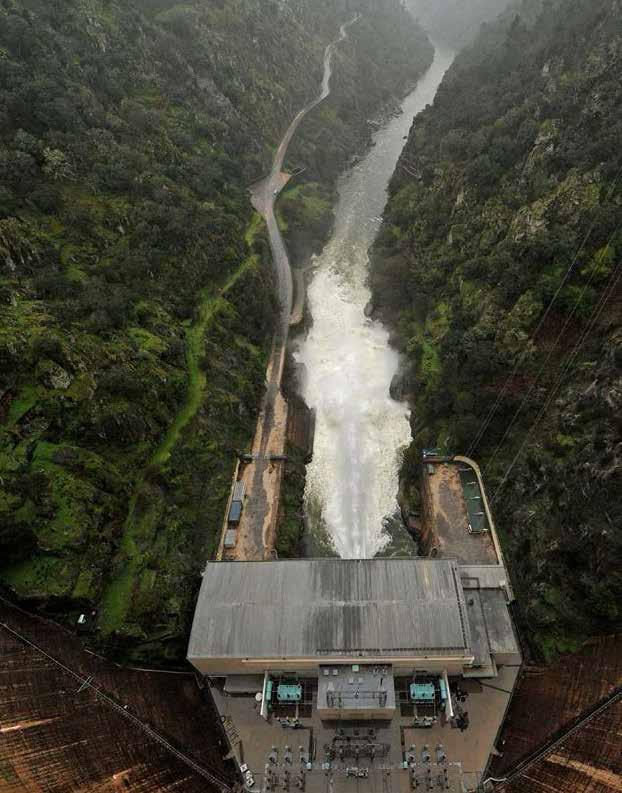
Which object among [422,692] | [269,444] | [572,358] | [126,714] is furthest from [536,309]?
[126,714]

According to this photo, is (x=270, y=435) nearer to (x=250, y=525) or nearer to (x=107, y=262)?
(x=250, y=525)

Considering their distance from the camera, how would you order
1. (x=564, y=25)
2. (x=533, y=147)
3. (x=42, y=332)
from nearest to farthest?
(x=42, y=332) → (x=533, y=147) → (x=564, y=25)

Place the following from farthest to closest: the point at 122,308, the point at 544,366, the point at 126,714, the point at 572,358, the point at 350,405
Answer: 1. the point at 350,405
2. the point at 122,308
3. the point at 544,366
4. the point at 572,358
5. the point at 126,714

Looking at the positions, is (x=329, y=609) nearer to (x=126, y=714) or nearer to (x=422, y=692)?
(x=422, y=692)

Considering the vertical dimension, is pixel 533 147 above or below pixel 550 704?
above

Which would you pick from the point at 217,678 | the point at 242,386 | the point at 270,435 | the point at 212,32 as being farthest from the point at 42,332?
the point at 212,32

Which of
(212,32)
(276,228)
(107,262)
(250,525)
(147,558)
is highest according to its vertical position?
(212,32)

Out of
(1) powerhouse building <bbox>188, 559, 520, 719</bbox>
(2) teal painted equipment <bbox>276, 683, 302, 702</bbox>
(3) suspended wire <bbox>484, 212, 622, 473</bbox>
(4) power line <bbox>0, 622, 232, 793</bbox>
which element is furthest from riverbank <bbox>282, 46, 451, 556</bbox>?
(4) power line <bbox>0, 622, 232, 793</bbox>
